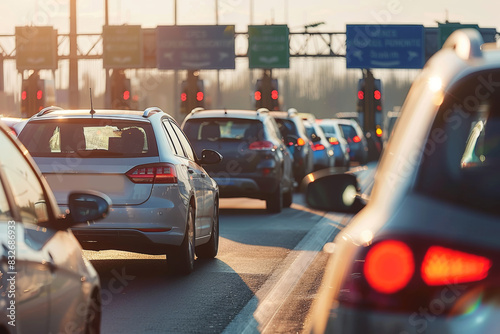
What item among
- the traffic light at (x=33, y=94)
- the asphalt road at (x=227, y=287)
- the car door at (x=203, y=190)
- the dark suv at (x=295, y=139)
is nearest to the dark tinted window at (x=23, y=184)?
the asphalt road at (x=227, y=287)

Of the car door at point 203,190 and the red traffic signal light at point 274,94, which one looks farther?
the red traffic signal light at point 274,94

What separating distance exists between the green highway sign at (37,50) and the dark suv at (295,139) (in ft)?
122

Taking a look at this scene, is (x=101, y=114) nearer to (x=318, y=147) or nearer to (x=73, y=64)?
(x=318, y=147)

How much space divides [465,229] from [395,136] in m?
0.66

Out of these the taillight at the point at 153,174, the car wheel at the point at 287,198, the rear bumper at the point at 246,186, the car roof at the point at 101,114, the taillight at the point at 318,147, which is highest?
the car roof at the point at 101,114

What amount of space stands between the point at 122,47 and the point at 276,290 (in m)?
50.9

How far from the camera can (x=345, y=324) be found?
3100 mm

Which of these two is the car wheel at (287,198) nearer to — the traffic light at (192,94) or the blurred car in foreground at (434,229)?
the blurred car in foreground at (434,229)

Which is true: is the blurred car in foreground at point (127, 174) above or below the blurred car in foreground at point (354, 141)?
above

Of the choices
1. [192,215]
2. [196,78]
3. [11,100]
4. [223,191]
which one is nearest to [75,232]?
[192,215]

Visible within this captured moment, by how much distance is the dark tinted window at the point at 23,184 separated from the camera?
14.0 ft

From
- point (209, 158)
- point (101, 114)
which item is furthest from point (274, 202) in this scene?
point (101, 114)

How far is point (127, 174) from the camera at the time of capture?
1030 centimetres

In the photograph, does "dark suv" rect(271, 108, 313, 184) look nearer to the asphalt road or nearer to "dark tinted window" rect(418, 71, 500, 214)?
the asphalt road
